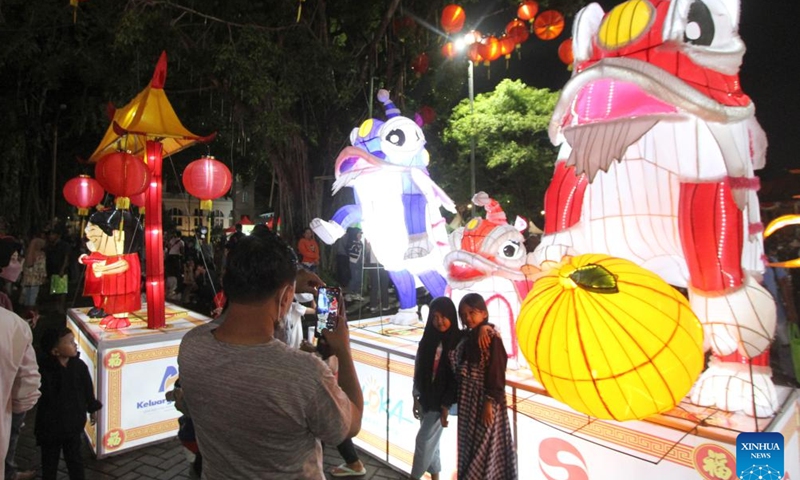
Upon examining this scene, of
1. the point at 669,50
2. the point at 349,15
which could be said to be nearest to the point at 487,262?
the point at 669,50

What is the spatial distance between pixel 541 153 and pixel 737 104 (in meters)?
13.8

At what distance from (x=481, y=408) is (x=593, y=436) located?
1.95 feet

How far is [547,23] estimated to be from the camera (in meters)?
8.62

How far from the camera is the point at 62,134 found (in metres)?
15.8

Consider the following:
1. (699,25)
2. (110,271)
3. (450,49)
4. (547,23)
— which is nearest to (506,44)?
(547,23)

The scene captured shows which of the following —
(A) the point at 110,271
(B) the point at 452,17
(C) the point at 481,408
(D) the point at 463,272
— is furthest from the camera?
(B) the point at 452,17

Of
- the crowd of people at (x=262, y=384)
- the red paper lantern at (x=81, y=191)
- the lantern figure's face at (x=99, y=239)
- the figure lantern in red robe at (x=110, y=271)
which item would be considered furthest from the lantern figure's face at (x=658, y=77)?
the red paper lantern at (x=81, y=191)

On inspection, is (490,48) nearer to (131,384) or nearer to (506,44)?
(506,44)

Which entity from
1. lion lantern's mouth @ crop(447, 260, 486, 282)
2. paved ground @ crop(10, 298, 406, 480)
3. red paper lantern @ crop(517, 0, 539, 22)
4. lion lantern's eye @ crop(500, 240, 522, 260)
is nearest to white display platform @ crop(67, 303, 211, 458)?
paved ground @ crop(10, 298, 406, 480)

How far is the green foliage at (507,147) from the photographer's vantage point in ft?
49.7

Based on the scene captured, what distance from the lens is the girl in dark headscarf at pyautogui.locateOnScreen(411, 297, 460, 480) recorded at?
10.0 ft

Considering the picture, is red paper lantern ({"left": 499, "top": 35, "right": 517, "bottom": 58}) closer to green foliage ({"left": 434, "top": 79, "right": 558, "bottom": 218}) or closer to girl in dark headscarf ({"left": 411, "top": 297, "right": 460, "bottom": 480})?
green foliage ({"left": 434, "top": 79, "right": 558, "bottom": 218})

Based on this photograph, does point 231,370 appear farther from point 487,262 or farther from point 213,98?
point 213,98

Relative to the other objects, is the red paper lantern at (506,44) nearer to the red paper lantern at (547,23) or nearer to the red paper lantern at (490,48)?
the red paper lantern at (490,48)
